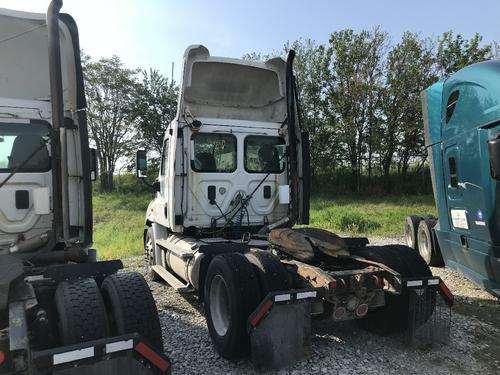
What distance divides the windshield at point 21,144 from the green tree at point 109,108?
30791mm

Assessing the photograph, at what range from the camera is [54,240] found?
450 centimetres

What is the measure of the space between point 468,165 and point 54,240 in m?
5.05

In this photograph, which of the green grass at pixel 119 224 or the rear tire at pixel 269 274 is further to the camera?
the green grass at pixel 119 224

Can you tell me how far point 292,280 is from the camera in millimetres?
4379

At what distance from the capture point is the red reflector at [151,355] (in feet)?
8.80

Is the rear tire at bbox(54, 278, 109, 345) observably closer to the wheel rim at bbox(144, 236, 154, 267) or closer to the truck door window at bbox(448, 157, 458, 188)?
the wheel rim at bbox(144, 236, 154, 267)

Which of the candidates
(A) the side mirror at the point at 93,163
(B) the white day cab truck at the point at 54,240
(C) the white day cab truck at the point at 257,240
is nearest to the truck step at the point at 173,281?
(C) the white day cab truck at the point at 257,240

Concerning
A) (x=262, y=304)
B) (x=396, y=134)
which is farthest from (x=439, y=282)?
(x=396, y=134)

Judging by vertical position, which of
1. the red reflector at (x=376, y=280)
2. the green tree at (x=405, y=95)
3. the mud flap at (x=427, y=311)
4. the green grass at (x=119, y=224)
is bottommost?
the mud flap at (x=427, y=311)

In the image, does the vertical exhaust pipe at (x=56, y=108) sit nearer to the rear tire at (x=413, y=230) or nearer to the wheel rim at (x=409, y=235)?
the rear tire at (x=413, y=230)

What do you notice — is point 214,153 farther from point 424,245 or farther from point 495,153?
point 424,245

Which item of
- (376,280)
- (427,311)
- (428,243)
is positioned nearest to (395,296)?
(427,311)

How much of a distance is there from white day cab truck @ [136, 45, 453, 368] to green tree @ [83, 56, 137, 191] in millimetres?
28747

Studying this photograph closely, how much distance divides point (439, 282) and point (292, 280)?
4.92 feet
